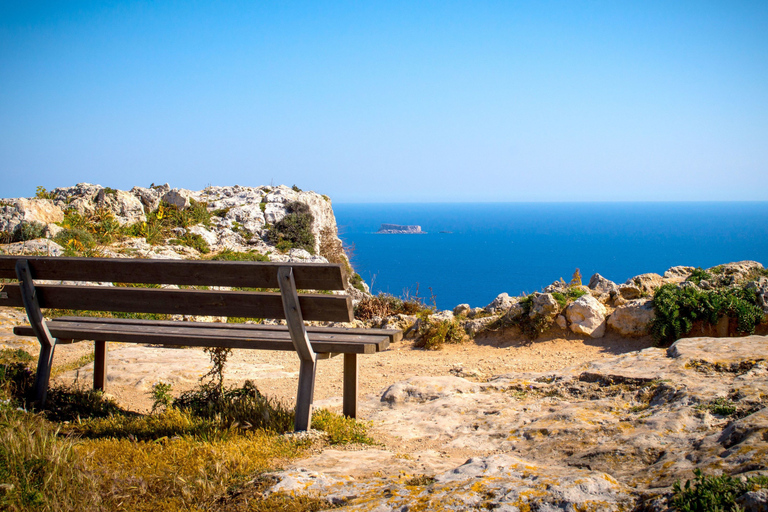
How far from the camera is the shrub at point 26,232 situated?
15141 mm

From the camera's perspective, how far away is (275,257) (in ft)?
62.0

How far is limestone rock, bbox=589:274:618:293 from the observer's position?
10.4m

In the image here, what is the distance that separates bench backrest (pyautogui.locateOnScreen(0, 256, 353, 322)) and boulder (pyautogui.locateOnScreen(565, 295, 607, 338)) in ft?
20.6

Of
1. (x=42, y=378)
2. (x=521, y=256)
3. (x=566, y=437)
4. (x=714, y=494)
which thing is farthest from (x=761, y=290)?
(x=521, y=256)

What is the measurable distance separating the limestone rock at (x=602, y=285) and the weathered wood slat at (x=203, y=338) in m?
7.48

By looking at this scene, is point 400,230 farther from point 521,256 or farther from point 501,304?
point 501,304

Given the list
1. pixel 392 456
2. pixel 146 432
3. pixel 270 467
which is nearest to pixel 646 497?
pixel 392 456

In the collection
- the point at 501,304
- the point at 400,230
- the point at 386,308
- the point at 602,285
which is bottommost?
the point at 400,230

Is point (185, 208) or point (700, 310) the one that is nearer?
point (700, 310)

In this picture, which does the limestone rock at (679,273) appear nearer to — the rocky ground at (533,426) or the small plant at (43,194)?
the rocky ground at (533,426)

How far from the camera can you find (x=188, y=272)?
4016 millimetres

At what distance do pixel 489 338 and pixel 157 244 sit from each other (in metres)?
12.8

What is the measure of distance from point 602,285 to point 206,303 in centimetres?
934

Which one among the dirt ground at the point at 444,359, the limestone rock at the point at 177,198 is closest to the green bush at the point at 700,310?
the dirt ground at the point at 444,359
